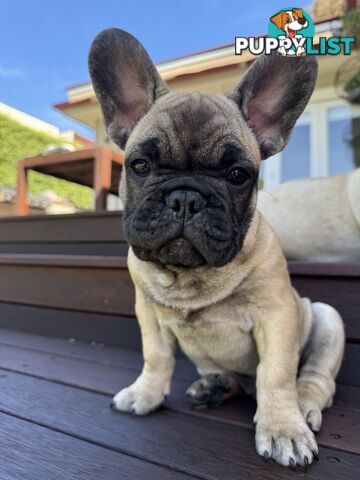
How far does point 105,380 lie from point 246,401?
63 cm

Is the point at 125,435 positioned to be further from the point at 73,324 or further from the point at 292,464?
the point at 73,324

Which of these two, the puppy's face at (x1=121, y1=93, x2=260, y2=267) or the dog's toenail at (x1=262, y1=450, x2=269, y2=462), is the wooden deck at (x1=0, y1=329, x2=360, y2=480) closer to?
the dog's toenail at (x1=262, y1=450, x2=269, y2=462)

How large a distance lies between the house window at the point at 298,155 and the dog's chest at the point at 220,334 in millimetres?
4422

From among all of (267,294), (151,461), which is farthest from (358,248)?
(151,461)

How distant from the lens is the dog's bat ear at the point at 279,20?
148 inches

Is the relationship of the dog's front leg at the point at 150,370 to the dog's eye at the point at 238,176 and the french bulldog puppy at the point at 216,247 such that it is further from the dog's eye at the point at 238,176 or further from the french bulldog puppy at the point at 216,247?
the dog's eye at the point at 238,176

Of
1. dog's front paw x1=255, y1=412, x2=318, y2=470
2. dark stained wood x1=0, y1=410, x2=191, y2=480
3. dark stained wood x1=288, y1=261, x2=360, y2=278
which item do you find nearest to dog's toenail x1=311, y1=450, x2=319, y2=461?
dog's front paw x1=255, y1=412, x2=318, y2=470

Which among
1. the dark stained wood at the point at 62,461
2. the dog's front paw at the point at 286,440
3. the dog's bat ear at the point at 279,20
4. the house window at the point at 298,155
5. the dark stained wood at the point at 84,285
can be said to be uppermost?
the dog's bat ear at the point at 279,20

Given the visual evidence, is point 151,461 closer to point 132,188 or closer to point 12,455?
point 12,455

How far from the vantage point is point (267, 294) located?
4.44ft

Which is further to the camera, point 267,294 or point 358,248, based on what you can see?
point 358,248

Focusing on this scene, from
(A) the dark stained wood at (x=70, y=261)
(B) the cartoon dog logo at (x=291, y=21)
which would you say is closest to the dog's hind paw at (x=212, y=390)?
(A) the dark stained wood at (x=70, y=261)

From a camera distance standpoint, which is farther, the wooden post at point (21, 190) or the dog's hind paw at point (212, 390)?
the wooden post at point (21, 190)

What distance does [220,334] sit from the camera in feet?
4.68
